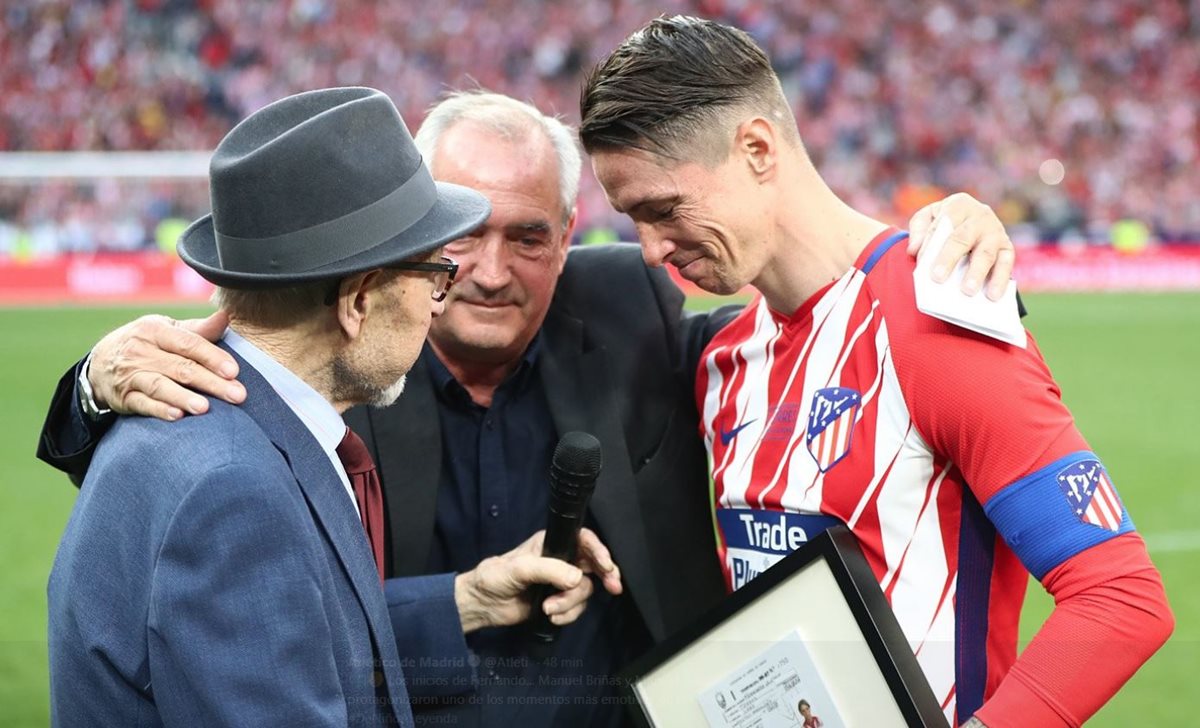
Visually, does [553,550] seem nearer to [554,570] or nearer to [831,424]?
[554,570]

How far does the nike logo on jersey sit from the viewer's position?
107 inches

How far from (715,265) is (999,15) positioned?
2740 cm

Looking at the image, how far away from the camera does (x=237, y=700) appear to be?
5.94 ft

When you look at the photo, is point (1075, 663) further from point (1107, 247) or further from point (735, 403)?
point (1107, 247)

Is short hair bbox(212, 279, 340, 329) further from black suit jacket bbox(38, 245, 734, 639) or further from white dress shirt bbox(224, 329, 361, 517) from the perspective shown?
black suit jacket bbox(38, 245, 734, 639)

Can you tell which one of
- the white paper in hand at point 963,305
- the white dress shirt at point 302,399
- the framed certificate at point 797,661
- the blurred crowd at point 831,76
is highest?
the white paper in hand at point 963,305

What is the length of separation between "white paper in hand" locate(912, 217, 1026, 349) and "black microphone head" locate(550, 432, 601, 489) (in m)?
0.66

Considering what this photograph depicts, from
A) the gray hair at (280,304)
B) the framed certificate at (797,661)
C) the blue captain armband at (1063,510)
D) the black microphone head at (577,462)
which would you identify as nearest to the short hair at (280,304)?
the gray hair at (280,304)

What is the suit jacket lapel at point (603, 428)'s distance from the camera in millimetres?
2924

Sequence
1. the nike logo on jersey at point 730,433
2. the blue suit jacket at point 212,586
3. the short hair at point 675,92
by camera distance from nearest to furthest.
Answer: the blue suit jacket at point 212,586
the short hair at point 675,92
the nike logo on jersey at point 730,433

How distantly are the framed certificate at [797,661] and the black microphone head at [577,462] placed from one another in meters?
0.34

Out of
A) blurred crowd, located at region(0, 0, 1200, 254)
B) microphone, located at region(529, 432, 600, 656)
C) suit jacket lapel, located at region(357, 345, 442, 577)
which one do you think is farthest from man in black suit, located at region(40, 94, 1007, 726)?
blurred crowd, located at region(0, 0, 1200, 254)

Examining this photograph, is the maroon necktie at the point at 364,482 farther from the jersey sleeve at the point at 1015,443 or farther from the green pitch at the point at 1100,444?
the green pitch at the point at 1100,444

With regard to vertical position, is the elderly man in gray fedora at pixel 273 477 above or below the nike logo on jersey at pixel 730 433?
above
